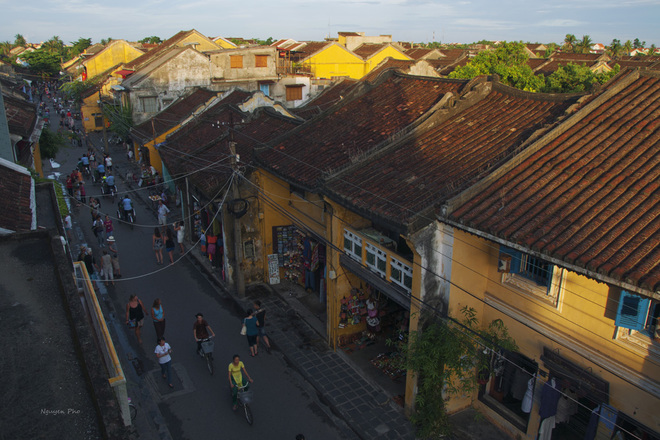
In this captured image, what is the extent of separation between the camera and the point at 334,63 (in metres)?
50.9

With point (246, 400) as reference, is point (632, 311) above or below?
above

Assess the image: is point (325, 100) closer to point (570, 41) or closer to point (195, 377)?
point (195, 377)

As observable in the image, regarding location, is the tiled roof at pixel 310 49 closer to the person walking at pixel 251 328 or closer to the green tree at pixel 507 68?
the green tree at pixel 507 68

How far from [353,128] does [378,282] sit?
16.7 feet

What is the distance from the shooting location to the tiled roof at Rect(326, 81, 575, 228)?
33.2 ft

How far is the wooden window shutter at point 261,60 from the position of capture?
123 ft

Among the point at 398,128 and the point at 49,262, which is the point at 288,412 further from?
the point at 398,128

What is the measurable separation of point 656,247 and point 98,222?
20.1 m

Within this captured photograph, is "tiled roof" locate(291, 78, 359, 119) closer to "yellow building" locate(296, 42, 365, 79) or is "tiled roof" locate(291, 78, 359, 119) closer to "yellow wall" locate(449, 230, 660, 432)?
"yellow building" locate(296, 42, 365, 79)

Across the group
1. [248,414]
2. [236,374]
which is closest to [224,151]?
[236,374]

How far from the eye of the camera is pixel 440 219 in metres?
9.31

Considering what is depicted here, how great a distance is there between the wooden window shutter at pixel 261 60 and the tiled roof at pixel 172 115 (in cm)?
615

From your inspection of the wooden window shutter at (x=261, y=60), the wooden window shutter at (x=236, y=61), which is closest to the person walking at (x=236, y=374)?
the wooden window shutter at (x=261, y=60)

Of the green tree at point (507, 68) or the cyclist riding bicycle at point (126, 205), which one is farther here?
the green tree at point (507, 68)
